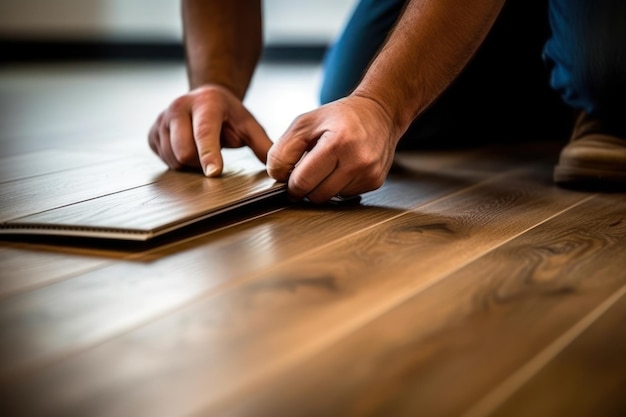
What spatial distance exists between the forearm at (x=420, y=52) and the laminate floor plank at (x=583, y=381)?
0.50m

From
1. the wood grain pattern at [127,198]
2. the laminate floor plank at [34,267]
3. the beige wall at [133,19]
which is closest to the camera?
the laminate floor plank at [34,267]

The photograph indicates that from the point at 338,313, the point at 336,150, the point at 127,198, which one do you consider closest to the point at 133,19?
the point at 127,198

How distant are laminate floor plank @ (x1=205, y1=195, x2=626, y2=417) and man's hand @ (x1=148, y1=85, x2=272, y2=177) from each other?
19.2 inches

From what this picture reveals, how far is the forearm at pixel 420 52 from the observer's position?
118 cm

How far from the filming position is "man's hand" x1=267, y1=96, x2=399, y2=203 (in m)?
1.09

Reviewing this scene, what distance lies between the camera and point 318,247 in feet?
3.29

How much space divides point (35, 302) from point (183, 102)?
1.86 ft

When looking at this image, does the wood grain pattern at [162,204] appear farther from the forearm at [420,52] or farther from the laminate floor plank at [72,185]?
the forearm at [420,52]

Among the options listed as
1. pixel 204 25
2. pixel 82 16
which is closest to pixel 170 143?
pixel 204 25

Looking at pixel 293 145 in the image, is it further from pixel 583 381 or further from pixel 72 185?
pixel 583 381

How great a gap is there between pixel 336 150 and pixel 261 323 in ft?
1.23

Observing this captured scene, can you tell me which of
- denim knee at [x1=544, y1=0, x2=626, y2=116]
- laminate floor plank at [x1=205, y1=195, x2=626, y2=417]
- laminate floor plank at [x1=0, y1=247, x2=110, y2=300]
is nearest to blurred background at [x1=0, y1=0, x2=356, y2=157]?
denim knee at [x1=544, y1=0, x2=626, y2=116]

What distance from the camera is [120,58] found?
5.57 m

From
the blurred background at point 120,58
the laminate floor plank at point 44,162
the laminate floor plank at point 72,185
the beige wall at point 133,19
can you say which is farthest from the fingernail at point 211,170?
the beige wall at point 133,19
